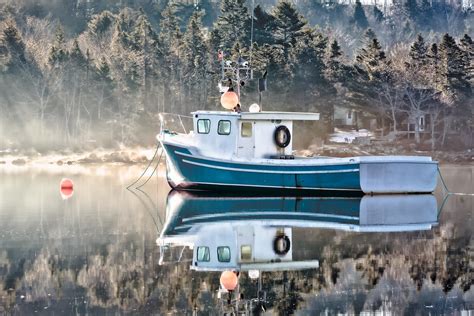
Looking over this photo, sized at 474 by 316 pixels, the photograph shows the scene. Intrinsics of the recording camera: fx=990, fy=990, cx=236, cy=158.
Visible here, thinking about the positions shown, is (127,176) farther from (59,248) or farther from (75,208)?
(59,248)

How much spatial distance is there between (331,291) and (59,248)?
7.89 meters

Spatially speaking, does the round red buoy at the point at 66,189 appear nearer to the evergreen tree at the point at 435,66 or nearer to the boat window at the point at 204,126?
the boat window at the point at 204,126

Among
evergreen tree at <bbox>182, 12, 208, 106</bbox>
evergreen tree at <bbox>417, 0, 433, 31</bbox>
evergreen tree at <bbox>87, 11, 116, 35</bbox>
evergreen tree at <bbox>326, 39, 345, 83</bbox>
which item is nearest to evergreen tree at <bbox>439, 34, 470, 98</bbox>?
evergreen tree at <bbox>326, 39, 345, 83</bbox>

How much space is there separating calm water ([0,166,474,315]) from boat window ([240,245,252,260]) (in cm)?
4

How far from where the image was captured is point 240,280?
57.8ft

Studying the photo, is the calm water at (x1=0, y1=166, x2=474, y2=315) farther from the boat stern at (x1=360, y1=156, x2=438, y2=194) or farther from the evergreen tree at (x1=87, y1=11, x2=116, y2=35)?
the evergreen tree at (x1=87, y1=11, x2=116, y2=35)

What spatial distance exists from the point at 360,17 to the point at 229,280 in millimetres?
150323

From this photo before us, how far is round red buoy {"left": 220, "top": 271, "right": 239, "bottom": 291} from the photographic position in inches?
667

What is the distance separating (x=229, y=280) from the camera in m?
17.5

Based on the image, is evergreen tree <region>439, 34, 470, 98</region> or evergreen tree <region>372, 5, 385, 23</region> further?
evergreen tree <region>372, 5, 385, 23</region>

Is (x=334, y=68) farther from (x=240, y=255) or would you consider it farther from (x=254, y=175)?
(x=240, y=255)

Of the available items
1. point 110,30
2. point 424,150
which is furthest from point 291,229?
point 110,30

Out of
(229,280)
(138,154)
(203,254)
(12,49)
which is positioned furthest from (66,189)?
(12,49)

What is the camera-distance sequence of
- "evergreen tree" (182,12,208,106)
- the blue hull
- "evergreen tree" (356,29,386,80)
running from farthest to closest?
"evergreen tree" (182,12,208,106) < "evergreen tree" (356,29,386,80) < the blue hull
